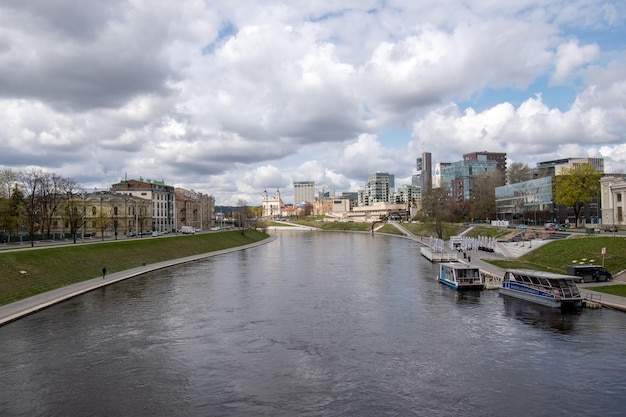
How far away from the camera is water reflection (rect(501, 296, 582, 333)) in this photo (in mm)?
37719

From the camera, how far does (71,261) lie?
64812 mm

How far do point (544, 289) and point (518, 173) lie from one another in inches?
5886

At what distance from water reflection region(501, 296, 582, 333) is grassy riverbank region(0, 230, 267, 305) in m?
48.3

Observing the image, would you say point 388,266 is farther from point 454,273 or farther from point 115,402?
point 115,402

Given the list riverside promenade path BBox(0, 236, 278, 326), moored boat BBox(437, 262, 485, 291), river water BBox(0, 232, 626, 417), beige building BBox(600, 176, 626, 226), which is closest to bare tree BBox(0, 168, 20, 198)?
riverside promenade path BBox(0, 236, 278, 326)

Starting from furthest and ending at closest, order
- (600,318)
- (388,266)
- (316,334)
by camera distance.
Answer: (388,266), (600,318), (316,334)

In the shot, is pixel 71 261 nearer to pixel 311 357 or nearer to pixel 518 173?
pixel 311 357

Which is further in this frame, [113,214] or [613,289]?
[113,214]

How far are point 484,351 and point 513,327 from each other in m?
8.07

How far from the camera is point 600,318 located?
127ft

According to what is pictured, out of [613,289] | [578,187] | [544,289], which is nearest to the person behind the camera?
[544,289]

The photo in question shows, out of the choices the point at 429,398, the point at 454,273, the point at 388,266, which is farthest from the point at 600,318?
the point at 388,266

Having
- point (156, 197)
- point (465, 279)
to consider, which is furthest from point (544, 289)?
point (156, 197)

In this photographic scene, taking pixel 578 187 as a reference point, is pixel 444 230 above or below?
below
